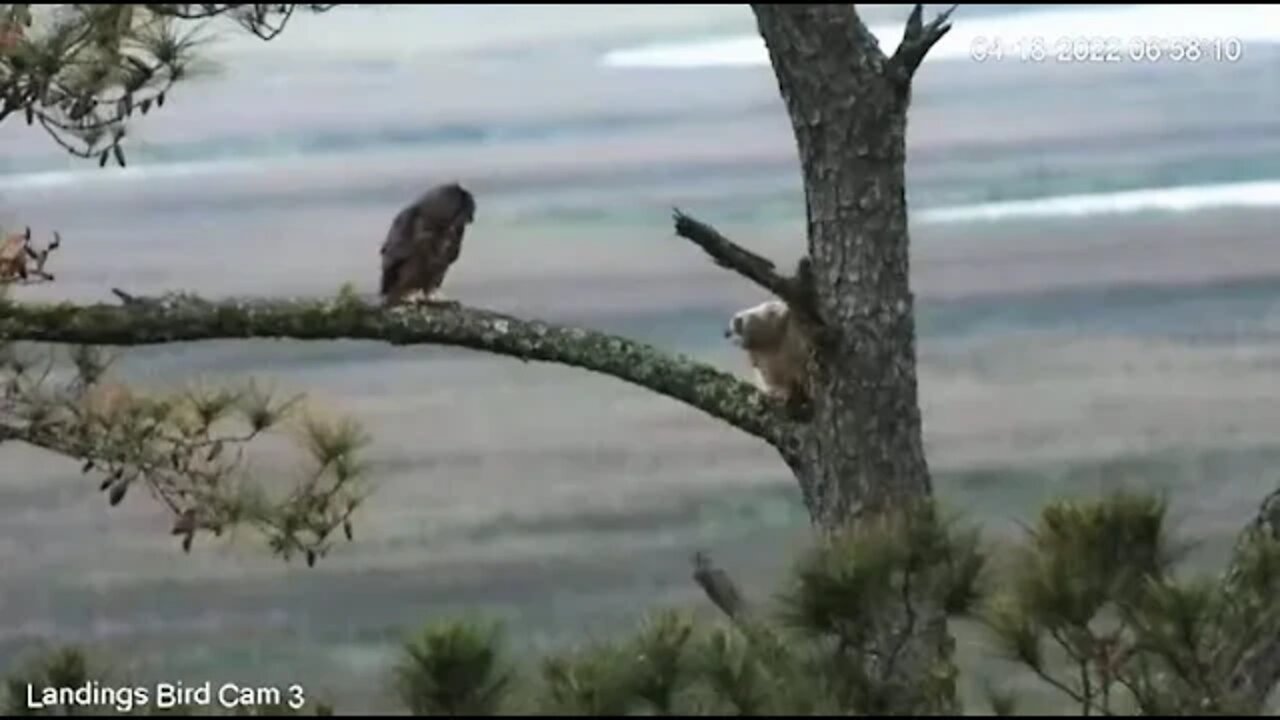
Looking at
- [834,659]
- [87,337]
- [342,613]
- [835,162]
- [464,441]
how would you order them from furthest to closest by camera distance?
[464,441] → [342,613] → [87,337] → [835,162] → [834,659]

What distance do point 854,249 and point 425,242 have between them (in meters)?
1.31

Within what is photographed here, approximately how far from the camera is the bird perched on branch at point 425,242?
3865 millimetres

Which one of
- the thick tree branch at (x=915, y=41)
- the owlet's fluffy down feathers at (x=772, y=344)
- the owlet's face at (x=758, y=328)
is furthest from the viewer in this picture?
the owlet's face at (x=758, y=328)

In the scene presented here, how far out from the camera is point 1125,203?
898 cm

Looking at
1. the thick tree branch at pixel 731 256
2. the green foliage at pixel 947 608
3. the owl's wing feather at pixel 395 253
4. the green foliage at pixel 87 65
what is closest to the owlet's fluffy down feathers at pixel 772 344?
the owl's wing feather at pixel 395 253

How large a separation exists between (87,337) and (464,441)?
3675mm

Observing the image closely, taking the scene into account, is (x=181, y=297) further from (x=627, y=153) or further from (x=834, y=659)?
(x=627, y=153)

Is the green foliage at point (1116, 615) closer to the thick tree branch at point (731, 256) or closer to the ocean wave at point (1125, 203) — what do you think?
the thick tree branch at point (731, 256)

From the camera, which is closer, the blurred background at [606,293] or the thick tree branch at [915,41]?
the thick tree branch at [915,41]

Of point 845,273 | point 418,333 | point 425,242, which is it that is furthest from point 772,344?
point 845,273

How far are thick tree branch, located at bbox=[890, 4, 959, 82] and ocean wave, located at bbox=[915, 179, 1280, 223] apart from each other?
19.4ft

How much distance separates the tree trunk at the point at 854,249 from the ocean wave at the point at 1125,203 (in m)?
5.86

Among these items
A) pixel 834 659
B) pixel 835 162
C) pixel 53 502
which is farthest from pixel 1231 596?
pixel 53 502

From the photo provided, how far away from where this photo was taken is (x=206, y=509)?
10.8 feet
